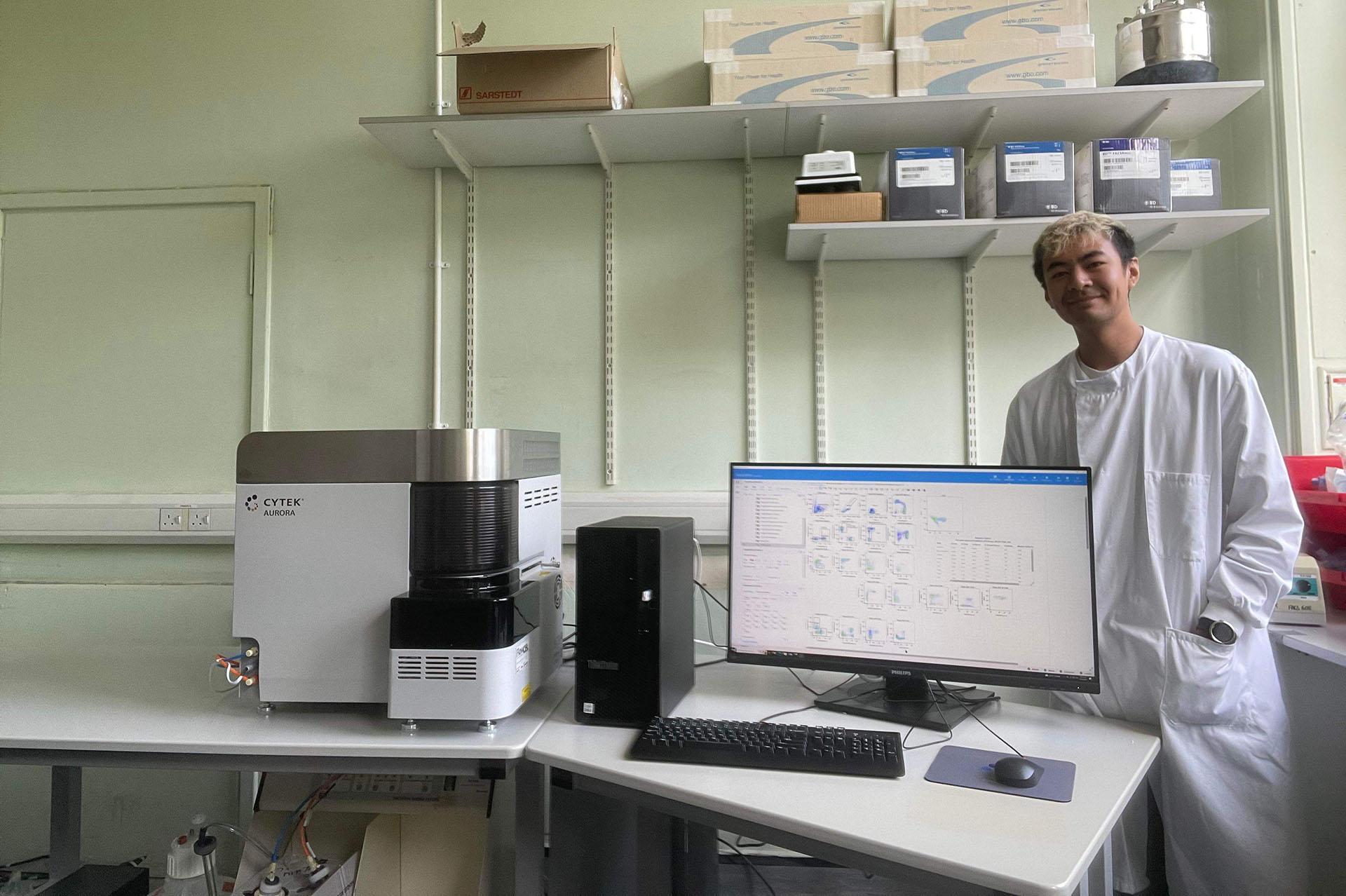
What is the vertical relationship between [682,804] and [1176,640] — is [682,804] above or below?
below

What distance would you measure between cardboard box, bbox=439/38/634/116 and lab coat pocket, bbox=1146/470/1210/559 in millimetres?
1467

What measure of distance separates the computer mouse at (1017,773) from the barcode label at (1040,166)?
1.33 metres

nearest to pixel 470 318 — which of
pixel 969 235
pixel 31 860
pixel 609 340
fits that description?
pixel 609 340

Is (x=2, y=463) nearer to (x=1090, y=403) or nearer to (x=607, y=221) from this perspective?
(x=607, y=221)

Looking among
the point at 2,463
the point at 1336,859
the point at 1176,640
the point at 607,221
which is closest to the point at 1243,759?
the point at 1176,640

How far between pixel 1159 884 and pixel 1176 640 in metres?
0.56

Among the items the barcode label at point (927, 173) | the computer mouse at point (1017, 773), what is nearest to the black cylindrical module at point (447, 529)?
the computer mouse at point (1017, 773)

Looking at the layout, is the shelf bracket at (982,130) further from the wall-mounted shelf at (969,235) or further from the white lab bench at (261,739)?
the white lab bench at (261,739)

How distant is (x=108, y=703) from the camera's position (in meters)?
1.39

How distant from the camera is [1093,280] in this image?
1396 mm

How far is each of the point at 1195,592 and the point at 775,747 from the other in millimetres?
841

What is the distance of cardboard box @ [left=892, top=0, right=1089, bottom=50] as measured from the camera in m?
1.81

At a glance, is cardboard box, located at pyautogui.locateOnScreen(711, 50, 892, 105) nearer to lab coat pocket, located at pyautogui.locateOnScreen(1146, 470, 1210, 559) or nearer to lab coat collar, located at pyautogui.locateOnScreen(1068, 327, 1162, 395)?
lab coat collar, located at pyautogui.locateOnScreen(1068, 327, 1162, 395)

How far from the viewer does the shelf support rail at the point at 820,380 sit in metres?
2.07
